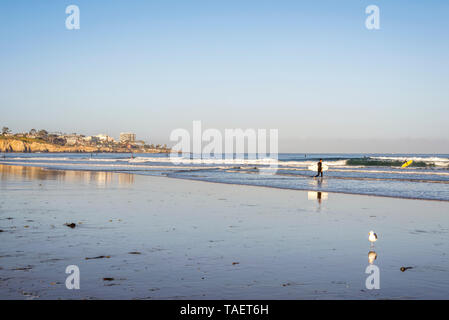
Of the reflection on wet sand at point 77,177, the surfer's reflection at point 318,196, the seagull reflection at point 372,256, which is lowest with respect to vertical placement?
the surfer's reflection at point 318,196

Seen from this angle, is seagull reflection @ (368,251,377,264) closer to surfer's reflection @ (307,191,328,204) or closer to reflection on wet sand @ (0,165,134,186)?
surfer's reflection @ (307,191,328,204)

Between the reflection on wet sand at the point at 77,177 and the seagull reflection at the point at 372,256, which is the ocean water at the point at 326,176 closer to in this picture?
the reflection on wet sand at the point at 77,177

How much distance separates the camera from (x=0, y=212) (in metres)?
14.5

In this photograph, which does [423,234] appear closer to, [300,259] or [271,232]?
[271,232]

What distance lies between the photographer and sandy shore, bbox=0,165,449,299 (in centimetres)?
666

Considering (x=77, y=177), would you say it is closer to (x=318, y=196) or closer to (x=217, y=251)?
(x=318, y=196)

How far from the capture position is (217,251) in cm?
930

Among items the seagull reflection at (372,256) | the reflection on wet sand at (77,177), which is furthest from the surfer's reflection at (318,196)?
the reflection on wet sand at (77,177)

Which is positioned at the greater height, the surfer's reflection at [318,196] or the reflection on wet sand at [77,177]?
the reflection on wet sand at [77,177]

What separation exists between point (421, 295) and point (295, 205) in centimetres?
1206

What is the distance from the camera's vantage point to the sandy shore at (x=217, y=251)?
6.66 metres

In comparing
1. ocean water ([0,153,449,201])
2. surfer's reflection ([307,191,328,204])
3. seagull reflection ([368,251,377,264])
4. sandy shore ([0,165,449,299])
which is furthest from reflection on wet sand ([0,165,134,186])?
seagull reflection ([368,251,377,264])

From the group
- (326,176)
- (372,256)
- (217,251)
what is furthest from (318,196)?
(326,176)
